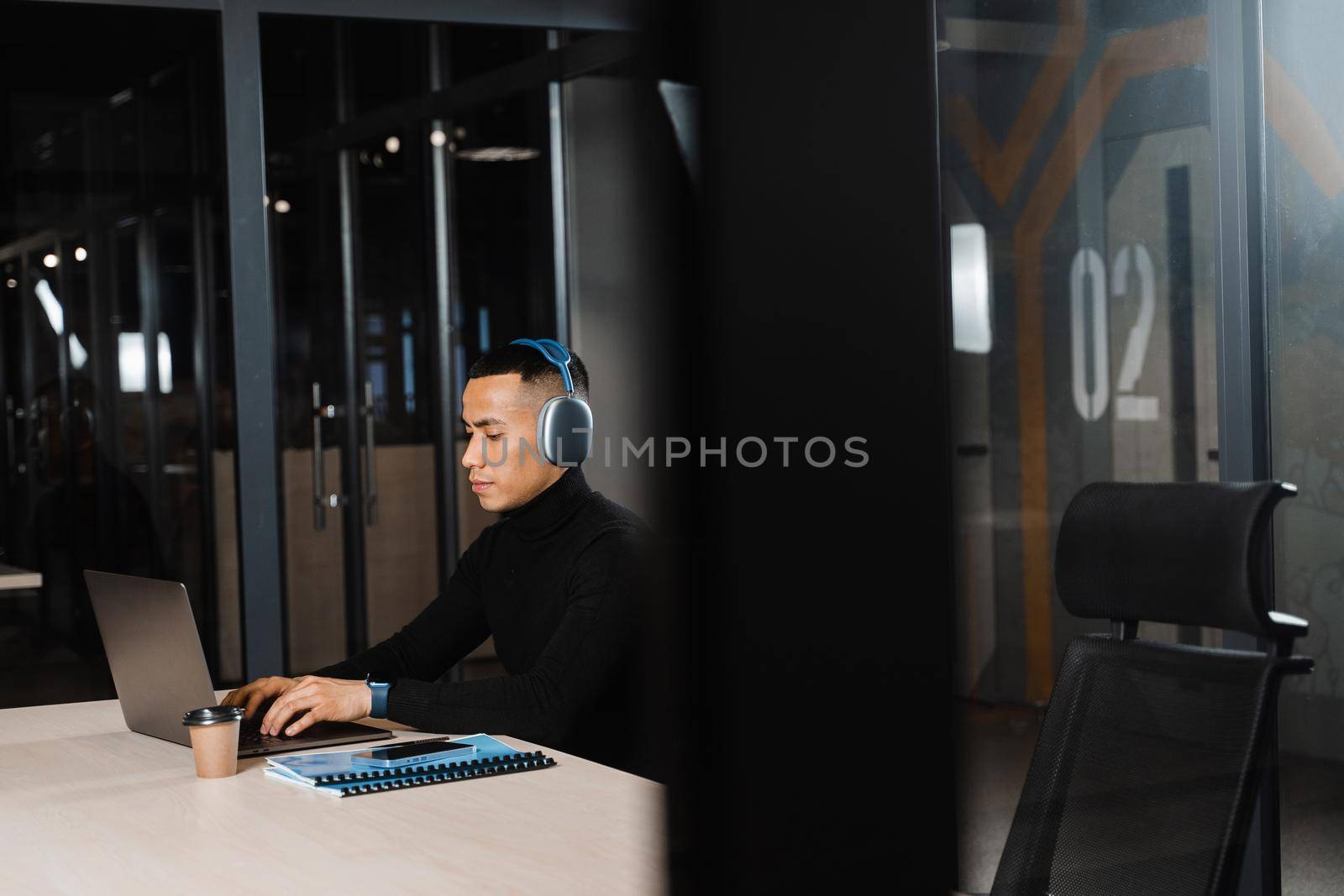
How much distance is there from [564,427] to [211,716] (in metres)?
0.71

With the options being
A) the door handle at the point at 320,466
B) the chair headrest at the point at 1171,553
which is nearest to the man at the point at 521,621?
the chair headrest at the point at 1171,553

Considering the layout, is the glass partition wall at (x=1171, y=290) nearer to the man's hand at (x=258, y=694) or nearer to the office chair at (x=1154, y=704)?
the office chair at (x=1154, y=704)

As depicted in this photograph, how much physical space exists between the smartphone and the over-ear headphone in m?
0.53

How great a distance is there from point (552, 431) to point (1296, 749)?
1.54 metres

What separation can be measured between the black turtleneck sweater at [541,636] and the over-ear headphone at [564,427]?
5cm

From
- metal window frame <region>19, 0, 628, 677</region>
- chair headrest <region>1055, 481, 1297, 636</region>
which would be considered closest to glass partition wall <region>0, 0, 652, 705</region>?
metal window frame <region>19, 0, 628, 677</region>

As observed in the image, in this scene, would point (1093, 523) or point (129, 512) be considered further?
point (129, 512)

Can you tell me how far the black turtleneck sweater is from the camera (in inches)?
76.5

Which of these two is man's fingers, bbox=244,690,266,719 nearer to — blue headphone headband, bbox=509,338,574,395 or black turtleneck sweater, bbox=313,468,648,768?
black turtleneck sweater, bbox=313,468,648,768

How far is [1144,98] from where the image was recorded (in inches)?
101

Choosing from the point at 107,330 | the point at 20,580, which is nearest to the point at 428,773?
the point at 20,580

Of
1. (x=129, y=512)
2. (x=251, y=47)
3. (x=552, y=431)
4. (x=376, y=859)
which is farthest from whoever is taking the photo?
(x=129, y=512)

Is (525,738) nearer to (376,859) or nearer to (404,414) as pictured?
(376,859)

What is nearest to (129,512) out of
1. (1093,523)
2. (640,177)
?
(1093,523)
